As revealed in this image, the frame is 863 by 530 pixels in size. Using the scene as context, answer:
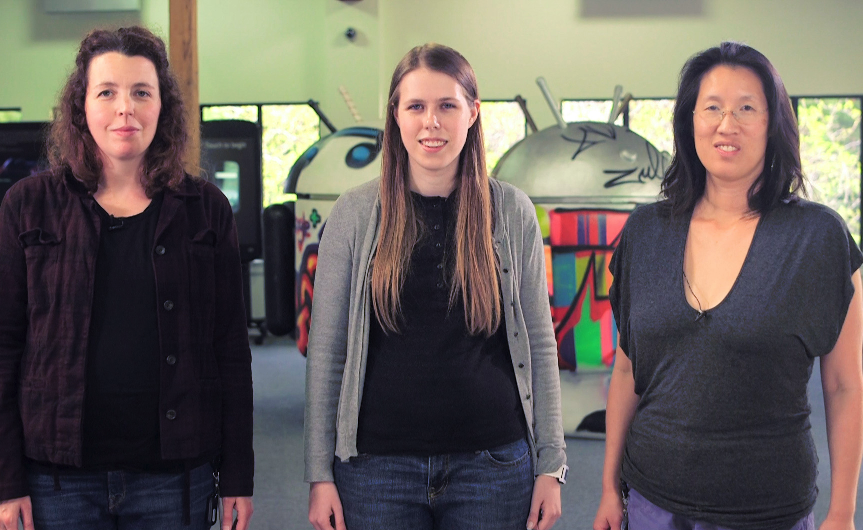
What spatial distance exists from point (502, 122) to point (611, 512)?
8662 millimetres

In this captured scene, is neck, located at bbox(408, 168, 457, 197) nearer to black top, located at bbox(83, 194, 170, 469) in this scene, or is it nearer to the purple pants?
black top, located at bbox(83, 194, 170, 469)

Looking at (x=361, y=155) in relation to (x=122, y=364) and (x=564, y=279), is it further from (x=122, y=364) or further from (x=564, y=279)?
(x=122, y=364)

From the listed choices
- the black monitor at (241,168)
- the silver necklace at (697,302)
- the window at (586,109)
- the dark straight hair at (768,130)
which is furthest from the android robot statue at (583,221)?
the window at (586,109)

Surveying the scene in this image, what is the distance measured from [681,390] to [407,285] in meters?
0.60

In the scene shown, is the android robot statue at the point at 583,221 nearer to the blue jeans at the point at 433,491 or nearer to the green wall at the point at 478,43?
the blue jeans at the point at 433,491

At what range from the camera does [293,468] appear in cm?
488

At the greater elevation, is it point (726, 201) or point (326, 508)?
point (726, 201)

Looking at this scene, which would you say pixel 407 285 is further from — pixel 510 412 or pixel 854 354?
pixel 854 354

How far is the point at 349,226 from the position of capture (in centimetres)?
186

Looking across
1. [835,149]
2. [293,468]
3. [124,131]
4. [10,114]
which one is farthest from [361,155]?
[10,114]

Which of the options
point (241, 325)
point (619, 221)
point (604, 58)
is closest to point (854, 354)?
point (241, 325)

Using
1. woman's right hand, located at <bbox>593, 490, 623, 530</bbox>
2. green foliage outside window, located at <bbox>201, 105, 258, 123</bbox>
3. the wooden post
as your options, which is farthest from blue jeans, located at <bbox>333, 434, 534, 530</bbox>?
green foliage outside window, located at <bbox>201, 105, 258, 123</bbox>

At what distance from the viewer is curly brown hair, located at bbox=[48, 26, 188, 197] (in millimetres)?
1745

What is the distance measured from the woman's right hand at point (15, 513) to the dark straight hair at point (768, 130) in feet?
4.77
